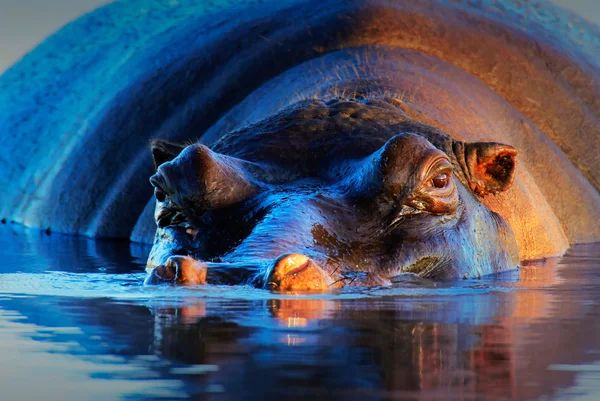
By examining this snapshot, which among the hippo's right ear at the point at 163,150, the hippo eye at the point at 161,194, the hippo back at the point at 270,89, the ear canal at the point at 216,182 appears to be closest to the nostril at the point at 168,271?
the ear canal at the point at 216,182

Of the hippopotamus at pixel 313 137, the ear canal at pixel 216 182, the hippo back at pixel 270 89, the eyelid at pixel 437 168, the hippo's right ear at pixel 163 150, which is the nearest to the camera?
the hippopotamus at pixel 313 137

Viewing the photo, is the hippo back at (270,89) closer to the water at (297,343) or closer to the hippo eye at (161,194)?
the hippo eye at (161,194)

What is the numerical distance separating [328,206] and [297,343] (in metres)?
2.19

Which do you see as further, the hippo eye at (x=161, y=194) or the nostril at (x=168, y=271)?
the hippo eye at (x=161, y=194)

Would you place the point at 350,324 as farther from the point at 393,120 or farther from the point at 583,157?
the point at 583,157

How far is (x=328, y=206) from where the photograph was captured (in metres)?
5.27

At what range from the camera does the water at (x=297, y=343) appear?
2.51m

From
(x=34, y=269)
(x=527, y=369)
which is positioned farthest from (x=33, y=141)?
(x=527, y=369)

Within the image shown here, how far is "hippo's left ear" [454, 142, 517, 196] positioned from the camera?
252 inches

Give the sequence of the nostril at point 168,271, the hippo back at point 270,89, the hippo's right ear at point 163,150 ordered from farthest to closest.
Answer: the hippo back at point 270,89 → the hippo's right ear at point 163,150 → the nostril at point 168,271

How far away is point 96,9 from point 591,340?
397 inches

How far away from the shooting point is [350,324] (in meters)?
3.52

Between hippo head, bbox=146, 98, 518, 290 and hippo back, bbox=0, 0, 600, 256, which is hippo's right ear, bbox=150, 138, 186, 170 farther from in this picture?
hippo back, bbox=0, 0, 600, 256

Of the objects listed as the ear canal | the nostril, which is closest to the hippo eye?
the ear canal
